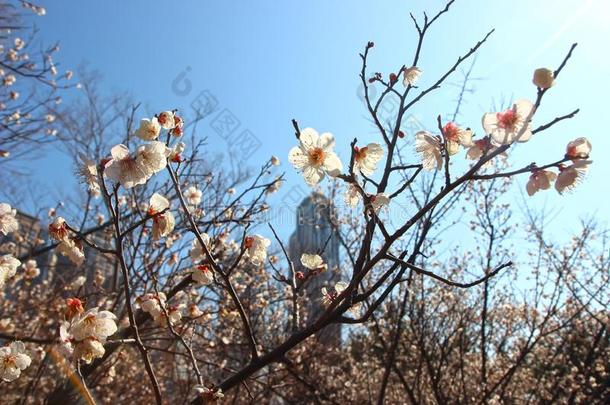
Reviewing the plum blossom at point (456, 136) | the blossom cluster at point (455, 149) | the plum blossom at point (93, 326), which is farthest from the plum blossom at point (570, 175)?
the plum blossom at point (93, 326)

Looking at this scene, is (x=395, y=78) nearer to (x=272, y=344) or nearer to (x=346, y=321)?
(x=346, y=321)

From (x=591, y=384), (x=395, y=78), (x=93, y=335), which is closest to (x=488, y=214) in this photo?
(x=591, y=384)

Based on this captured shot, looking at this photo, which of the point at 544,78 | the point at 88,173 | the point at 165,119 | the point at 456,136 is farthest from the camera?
the point at 165,119

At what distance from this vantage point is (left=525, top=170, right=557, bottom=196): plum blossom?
1.76 meters

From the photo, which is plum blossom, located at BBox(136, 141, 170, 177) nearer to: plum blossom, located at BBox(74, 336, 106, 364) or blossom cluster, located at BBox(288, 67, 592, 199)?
blossom cluster, located at BBox(288, 67, 592, 199)

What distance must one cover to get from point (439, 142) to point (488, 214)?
226 inches

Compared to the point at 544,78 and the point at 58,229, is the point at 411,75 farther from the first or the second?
the point at 58,229

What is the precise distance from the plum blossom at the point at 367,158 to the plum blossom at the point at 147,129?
3.07 feet

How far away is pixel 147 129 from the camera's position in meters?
2.00

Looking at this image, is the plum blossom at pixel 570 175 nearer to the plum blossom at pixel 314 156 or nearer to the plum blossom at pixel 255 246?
the plum blossom at pixel 314 156

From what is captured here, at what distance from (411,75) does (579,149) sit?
85 cm

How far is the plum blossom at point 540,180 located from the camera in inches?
69.4

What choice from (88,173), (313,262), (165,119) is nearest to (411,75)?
(313,262)

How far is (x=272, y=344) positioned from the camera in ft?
25.8
